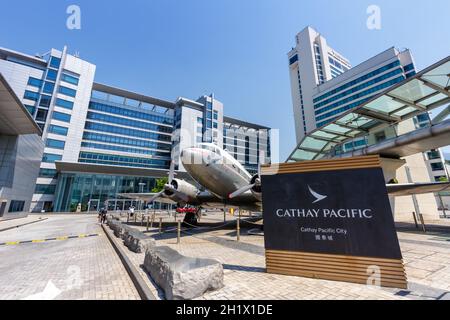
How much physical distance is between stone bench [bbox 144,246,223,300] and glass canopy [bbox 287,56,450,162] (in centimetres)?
1976

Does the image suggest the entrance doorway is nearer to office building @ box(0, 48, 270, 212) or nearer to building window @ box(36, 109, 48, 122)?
office building @ box(0, 48, 270, 212)

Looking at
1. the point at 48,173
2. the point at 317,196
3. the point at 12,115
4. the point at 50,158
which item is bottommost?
the point at 317,196

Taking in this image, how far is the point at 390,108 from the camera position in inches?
737

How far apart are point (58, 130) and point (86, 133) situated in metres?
7.32

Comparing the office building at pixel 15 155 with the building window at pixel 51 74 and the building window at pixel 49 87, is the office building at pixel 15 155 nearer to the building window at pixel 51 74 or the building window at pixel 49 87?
the building window at pixel 49 87

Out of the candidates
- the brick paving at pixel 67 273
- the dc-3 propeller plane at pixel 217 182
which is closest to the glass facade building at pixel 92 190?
the dc-3 propeller plane at pixel 217 182

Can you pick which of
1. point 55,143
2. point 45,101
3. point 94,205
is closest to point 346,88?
point 94,205

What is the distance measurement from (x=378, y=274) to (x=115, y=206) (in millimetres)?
61822

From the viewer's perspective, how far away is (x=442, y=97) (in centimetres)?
1645

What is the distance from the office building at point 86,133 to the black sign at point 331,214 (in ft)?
130

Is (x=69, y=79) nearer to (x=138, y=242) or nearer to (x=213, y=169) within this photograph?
(x=213, y=169)

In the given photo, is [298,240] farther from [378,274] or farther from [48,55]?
[48,55]

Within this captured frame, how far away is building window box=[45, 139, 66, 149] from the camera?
5201 cm

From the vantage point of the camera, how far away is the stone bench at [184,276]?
13.9 feet
